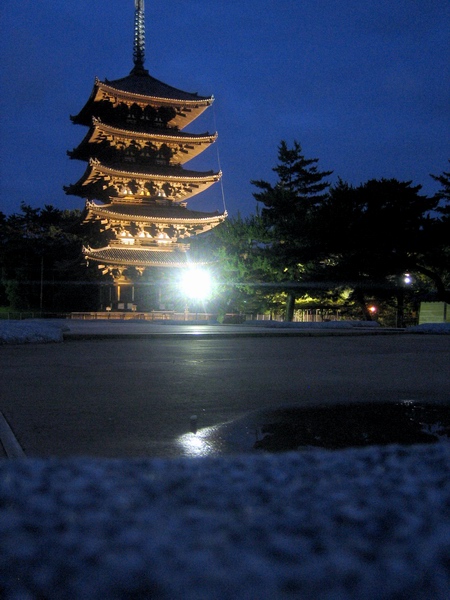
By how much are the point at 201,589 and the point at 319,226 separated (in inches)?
740

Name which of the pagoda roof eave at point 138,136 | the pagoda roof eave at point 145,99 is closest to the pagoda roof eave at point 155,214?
the pagoda roof eave at point 138,136

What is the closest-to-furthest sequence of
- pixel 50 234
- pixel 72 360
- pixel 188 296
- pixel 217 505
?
pixel 217 505 → pixel 72 360 → pixel 188 296 → pixel 50 234

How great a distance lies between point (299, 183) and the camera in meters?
29.0

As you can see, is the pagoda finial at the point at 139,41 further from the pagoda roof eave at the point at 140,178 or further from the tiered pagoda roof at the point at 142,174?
the pagoda roof eave at the point at 140,178

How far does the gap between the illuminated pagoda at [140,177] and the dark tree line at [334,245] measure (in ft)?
19.6

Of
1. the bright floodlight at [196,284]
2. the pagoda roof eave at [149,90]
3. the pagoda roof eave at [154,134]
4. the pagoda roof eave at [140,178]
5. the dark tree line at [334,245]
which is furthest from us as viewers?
the pagoda roof eave at [149,90]

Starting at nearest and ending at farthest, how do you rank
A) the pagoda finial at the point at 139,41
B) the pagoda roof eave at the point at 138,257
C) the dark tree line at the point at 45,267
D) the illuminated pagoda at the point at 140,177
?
the pagoda roof eave at the point at 138,257 → the illuminated pagoda at the point at 140,177 → the dark tree line at the point at 45,267 → the pagoda finial at the point at 139,41

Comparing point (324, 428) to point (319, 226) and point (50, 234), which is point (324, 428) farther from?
point (50, 234)

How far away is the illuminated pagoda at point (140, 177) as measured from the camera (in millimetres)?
29734

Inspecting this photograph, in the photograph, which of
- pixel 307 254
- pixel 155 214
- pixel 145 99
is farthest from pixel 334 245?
pixel 145 99

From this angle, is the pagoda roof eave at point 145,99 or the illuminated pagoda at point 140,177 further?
the illuminated pagoda at point 140,177

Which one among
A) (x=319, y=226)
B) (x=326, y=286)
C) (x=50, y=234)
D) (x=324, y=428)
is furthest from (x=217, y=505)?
(x=50, y=234)

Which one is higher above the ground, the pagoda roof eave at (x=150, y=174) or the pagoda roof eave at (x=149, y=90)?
the pagoda roof eave at (x=149, y=90)

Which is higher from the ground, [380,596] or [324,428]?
[380,596]
